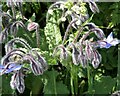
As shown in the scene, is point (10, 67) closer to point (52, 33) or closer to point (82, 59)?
point (82, 59)

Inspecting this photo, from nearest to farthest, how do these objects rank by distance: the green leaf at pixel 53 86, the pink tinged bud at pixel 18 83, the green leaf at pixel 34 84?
the pink tinged bud at pixel 18 83 < the green leaf at pixel 53 86 < the green leaf at pixel 34 84

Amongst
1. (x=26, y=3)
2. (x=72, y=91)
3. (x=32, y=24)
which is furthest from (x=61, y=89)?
(x=26, y=3)

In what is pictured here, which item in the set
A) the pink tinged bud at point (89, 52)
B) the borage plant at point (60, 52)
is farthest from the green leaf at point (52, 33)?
the pink tinged bud at point (89, 52)

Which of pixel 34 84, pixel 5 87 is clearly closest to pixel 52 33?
pixel 34 84

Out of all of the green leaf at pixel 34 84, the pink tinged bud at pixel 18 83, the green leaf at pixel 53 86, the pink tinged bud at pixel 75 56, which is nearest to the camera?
the pink tinged bud at pixel 18 83

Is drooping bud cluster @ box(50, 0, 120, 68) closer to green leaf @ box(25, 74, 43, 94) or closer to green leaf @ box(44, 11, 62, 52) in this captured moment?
green leaf @ box(44, 11, 62, 52)

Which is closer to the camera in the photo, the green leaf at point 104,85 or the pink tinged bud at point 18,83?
the pink tinged bud at point 18,83

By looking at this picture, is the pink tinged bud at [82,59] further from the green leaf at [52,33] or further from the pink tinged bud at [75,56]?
the green leaf at [52,33]

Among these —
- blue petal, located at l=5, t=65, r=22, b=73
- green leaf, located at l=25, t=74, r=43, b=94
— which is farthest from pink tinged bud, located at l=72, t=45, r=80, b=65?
green leaf, located at l=25, t=74, r=43, b=94
